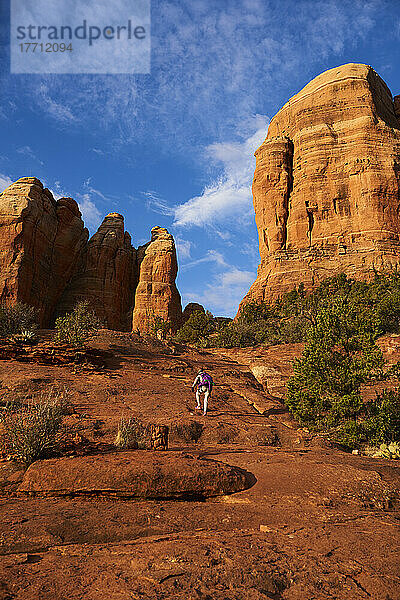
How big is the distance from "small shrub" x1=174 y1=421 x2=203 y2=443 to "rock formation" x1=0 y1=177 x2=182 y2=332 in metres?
28.0

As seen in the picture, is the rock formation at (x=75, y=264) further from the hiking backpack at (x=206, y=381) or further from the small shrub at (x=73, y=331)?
the hiking backpack at (x=206, y=381)

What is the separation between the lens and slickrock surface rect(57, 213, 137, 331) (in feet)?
141

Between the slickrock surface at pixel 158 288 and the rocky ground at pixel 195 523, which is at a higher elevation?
the slickrock surface at pixel 158 288

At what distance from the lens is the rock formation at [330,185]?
44.0 meters

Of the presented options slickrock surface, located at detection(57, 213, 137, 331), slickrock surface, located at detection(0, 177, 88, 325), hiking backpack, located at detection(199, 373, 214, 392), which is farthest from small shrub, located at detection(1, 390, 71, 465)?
slickrock surface, located at detection(57, 213, 137, 331)

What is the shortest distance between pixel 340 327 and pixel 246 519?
395 inches

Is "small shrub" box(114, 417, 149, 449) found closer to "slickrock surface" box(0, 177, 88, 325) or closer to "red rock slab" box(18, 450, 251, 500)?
"red rock slab" box(18, 450, 251, 500)

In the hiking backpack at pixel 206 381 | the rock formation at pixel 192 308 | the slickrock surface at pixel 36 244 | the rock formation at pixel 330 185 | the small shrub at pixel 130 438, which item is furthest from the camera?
the rock formation at pixel 192 308

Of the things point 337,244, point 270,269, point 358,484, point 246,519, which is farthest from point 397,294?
point 246,519

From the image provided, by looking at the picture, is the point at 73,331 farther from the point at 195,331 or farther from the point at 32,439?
the point at 195,331

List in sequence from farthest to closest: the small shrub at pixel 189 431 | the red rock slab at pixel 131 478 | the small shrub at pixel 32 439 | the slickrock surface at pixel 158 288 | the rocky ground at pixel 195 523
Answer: the slickrock surface at pixel 158 288 → the small shrub at pixel 189 431 → the small shrub at pixel 32 439 → the red rock slab at pixel 131 478 → the rocky ground at pixel 195 523

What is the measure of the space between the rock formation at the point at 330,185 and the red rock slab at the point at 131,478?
133 feet

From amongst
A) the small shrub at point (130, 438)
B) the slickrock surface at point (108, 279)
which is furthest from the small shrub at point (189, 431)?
the slickrock surface at point (108, 279)

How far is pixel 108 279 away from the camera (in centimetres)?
4525
